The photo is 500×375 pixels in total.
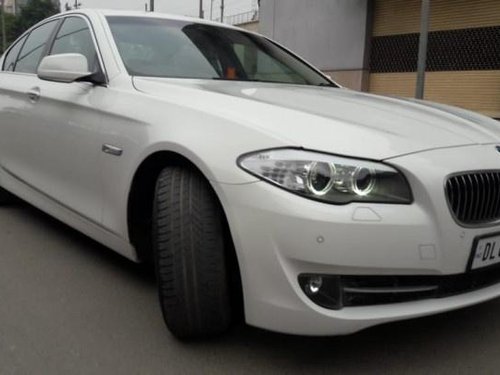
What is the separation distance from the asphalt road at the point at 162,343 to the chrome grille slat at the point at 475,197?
61 cm

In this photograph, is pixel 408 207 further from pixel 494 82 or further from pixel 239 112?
pixel 494 82

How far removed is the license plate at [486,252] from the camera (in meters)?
2.20

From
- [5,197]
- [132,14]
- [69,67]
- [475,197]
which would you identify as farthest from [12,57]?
[475,197]

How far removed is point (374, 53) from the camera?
533 inches

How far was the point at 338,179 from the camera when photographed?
6.85 ft

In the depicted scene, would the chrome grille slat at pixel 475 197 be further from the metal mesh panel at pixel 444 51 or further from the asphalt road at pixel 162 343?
the metal mesh panel at pixel 444 51

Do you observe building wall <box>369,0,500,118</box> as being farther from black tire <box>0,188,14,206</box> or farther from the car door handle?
the car door handle

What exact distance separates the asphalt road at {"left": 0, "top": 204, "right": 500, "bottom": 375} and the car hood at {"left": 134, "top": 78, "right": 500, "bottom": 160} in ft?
2.81

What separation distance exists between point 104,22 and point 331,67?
11.3m

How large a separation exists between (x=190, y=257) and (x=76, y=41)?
2.02 meters

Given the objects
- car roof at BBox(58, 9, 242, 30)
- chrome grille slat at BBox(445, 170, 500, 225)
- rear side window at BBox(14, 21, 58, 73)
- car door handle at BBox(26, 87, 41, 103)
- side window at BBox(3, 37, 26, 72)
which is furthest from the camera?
side window at BBox(3, 37, 26, 72)

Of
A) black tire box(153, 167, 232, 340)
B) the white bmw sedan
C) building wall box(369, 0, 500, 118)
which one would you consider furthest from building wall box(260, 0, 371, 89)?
black tire box(153, 167, 232, 340)

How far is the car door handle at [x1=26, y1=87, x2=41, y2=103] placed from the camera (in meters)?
3.72

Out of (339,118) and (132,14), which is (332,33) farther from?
(339,118)
